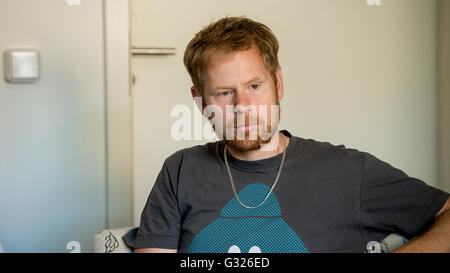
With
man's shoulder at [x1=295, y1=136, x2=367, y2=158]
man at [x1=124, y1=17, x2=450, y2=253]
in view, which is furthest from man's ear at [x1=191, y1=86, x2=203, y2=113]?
man's shoulder at [x1=295, y1=136, x2=367, y2=158]

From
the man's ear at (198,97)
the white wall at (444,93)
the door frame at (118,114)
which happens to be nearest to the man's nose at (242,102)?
the man's ear at (198,97)

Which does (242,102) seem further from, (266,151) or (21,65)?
(21,65)

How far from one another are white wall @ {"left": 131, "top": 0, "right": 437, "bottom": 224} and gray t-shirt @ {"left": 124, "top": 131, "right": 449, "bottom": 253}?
28.1 inches

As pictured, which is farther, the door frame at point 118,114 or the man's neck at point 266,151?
the door frame at point 118,114

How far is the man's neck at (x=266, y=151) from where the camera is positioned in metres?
1.04

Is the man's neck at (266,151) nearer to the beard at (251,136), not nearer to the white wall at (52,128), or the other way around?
the beard at (251,136)

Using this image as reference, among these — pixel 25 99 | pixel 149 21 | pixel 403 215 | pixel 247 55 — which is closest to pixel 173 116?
pixel 149 21

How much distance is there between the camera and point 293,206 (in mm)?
976

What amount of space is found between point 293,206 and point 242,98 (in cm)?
22

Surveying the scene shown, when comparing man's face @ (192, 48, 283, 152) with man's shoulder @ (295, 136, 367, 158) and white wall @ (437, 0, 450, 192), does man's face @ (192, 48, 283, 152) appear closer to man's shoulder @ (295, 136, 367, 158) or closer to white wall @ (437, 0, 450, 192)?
man's shoulder @ (295, 136, 367, 158)

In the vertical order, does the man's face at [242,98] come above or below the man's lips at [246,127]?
above

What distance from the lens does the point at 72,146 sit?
1639mm

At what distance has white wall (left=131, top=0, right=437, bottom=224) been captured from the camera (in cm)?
180
